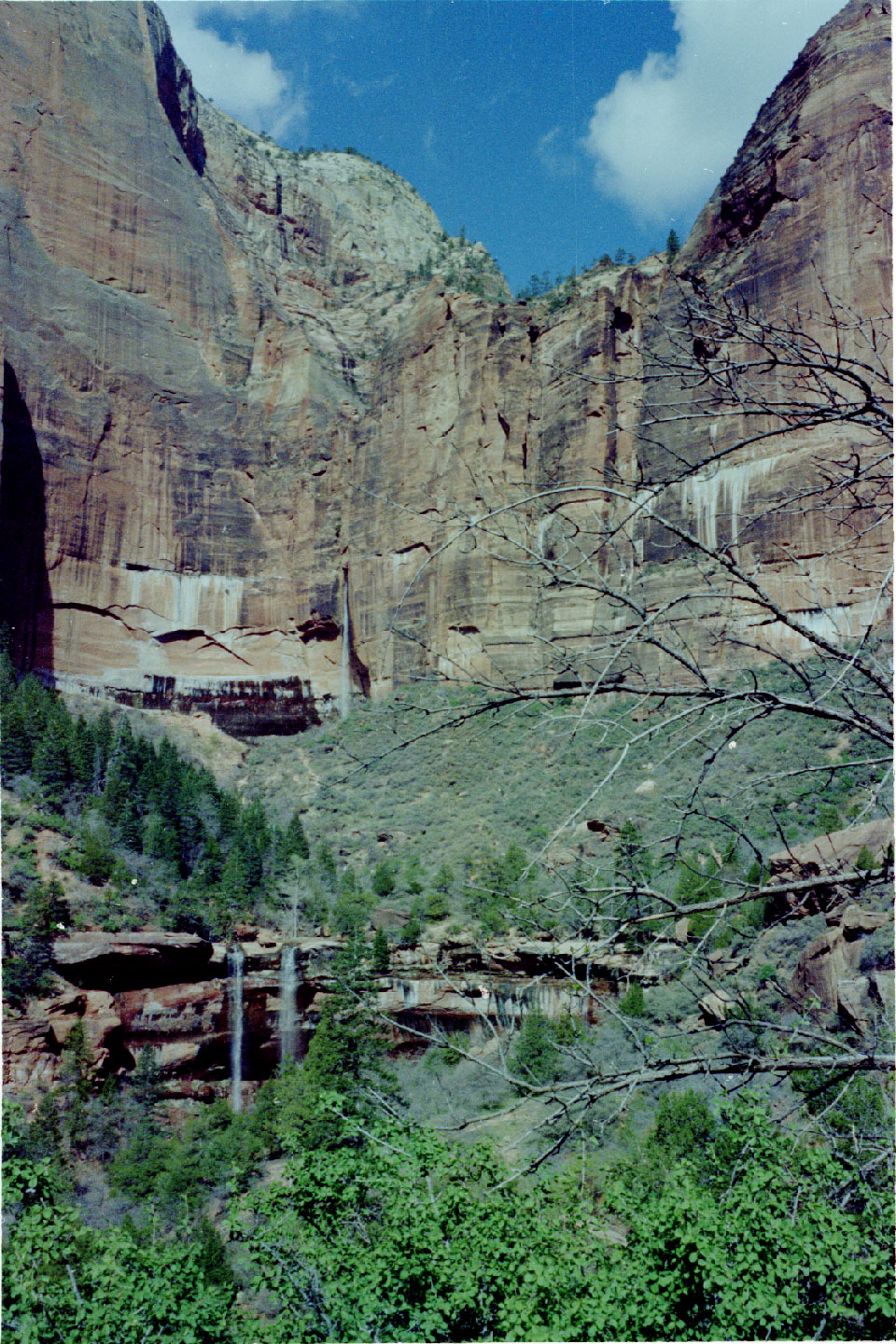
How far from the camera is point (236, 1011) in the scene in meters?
27.2

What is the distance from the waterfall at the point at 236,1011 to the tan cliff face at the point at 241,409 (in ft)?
54.2

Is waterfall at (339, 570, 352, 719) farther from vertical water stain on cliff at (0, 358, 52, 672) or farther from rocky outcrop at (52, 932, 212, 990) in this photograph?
rocky outcrop at (52, 932, 212, 990)

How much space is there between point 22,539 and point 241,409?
14.0 m

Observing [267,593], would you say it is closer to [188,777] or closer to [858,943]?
[188,777]

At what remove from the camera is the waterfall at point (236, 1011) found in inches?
1051

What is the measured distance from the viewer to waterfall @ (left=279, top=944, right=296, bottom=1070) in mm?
27938

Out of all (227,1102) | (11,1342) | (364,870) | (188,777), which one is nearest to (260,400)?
(188,777)

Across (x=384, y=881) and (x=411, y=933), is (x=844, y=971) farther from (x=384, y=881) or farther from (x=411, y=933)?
(x=384, y=881)

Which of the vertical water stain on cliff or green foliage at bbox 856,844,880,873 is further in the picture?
the vertical water stain on cliff

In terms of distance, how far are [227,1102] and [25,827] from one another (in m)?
9.16

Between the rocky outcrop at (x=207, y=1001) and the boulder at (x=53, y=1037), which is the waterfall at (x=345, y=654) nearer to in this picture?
the rocky outcrop at (x=207, y=1001)

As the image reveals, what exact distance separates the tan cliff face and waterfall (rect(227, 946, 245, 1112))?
16505mm

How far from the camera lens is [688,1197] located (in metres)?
6.59

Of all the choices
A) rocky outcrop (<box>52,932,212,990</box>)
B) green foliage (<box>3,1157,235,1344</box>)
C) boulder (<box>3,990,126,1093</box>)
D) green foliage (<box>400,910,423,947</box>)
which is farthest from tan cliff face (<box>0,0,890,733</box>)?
green foliage (<box>3,1157,235,1344</box>)
